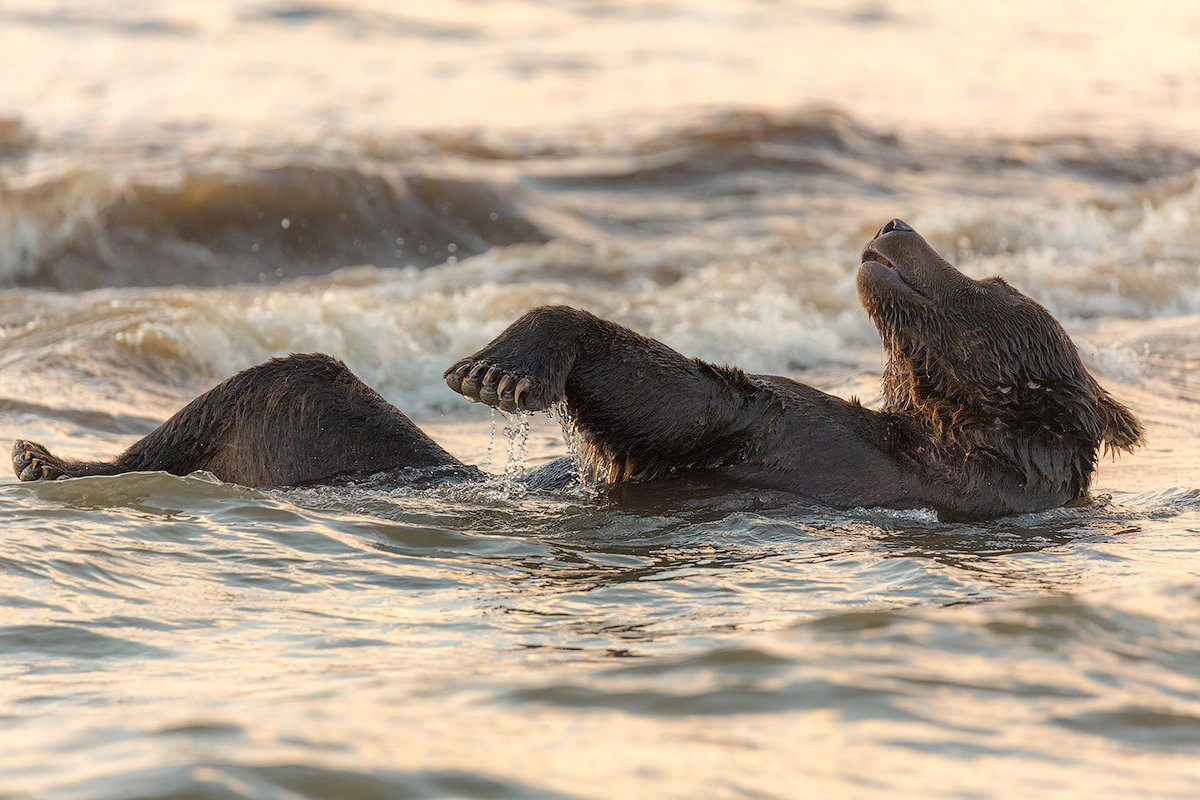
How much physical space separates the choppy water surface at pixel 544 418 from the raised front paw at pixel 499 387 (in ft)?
1.53

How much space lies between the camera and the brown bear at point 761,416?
5215mm

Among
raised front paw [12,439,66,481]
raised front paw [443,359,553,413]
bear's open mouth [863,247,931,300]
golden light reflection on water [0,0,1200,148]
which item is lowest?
raised front paw [12,439,66,481]

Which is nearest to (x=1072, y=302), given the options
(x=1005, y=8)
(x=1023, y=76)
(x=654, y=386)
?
(x=654, y=386)

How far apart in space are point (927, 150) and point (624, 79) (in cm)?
493

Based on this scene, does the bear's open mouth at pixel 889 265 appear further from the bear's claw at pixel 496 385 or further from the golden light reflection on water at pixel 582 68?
the golden light reflection on water at pixel 582 68

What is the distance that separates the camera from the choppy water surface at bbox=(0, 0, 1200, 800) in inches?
119

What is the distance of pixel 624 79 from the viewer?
22688 mm

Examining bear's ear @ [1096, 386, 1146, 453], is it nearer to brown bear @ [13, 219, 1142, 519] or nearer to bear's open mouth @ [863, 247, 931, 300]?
brown bear @ [13, 219, 1142, 519]

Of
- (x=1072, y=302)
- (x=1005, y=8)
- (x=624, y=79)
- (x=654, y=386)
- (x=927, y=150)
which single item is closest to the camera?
(x=654, y=386)

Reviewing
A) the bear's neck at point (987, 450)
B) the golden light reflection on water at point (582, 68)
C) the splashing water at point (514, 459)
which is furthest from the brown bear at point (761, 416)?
the golden light reflection on water at point (582, 68)

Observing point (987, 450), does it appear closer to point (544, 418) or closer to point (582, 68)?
point (544, 418)

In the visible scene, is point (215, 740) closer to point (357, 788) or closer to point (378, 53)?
point (357, 788)

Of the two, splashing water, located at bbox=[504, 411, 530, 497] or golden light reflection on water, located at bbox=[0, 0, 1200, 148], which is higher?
golden light reflection on water, located at bbox=[0, 0, 1200, 148]

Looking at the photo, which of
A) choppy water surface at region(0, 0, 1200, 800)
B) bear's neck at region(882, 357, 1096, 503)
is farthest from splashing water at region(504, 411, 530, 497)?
bear's neck at region(882, 357, 1096, 503)
